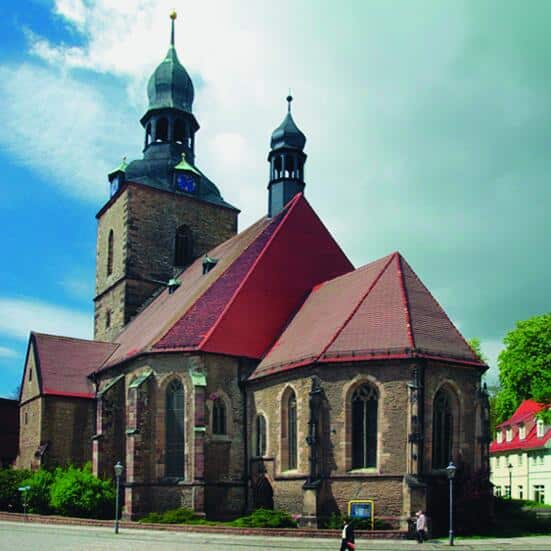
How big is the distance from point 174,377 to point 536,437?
2916 centimetres

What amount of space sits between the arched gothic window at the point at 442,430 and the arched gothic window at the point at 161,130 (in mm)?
24427

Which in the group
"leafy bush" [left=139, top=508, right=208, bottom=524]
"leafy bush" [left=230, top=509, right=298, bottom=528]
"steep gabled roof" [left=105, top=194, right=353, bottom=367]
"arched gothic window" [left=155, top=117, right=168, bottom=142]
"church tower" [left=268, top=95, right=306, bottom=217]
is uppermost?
"arched gothic window" [left=155, top=117, right=168, bottom=142]

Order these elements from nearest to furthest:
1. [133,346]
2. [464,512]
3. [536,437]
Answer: [464,512] < [133,346] < [536,437]

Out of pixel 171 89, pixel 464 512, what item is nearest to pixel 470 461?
pixel 464 512

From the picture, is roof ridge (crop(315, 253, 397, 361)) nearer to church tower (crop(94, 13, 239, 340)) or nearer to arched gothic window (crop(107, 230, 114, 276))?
church tower (crop(94, 13, 239, 340))

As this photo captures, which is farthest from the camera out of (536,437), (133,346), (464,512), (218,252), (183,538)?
(536,437)

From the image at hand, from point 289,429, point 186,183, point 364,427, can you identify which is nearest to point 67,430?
point 289,429

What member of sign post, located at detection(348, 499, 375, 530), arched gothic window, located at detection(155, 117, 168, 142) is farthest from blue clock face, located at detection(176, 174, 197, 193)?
sign post, located at detection(348, 499, 375, 530)

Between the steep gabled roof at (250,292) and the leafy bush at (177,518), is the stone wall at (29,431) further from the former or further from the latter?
the leafy bush at (177,518)

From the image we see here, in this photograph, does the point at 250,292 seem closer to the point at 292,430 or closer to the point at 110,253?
the point at 292,430

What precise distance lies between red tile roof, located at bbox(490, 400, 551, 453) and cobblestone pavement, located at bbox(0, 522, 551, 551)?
25336 millimetres

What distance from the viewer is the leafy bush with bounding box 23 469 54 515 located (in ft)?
104

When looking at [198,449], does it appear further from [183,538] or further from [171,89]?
[171,89]

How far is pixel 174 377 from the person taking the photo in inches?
1244
